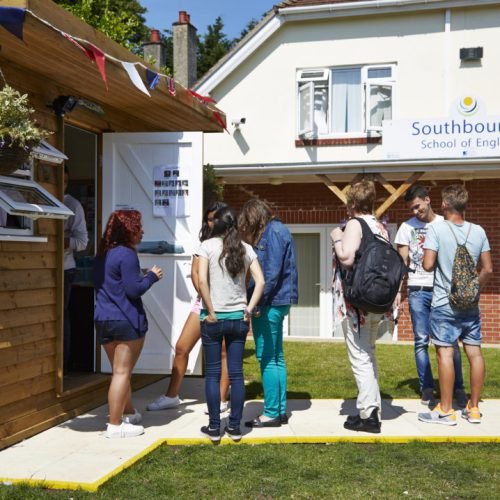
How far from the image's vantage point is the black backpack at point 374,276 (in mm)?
4945

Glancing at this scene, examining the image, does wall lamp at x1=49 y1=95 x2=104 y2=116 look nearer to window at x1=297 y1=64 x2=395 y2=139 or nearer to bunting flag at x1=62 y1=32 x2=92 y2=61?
bunting flag at x1=62 y1=32 x2=92 y2=61

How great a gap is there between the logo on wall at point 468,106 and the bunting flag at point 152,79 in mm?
8273

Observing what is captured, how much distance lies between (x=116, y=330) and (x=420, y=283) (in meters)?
2.89

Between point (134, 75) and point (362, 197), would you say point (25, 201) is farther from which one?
point (362, 197)

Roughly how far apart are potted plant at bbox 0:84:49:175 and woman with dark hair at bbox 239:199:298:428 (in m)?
1.91

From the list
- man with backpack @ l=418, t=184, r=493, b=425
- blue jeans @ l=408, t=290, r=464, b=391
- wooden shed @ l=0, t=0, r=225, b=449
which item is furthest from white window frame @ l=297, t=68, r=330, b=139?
man with backpack @ l=418, t=184, r=493, b=425

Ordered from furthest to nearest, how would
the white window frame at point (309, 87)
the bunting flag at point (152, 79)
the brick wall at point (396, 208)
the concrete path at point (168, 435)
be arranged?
the white window frame at point (309, 87) → the brick wall at point (396, 208) → the bunting flag at point (152, 79) → the concrete path at point (168, 435)

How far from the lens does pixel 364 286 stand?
4949 mm

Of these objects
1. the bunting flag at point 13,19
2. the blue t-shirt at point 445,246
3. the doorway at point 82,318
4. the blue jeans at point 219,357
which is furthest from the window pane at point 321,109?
the bunting flag at point 13,19

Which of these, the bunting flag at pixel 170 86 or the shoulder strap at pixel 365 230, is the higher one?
the bunting flag at pixel 170 86

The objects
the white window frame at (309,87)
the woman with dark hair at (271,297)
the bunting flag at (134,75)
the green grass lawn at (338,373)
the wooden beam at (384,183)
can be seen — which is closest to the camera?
the bunting flag at (134,75)

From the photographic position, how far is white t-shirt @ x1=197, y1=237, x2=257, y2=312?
193 inches

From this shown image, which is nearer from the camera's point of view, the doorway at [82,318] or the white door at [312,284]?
the doorway at [82,318]

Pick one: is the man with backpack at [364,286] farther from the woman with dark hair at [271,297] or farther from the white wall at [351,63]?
the white wall at [351,63]
